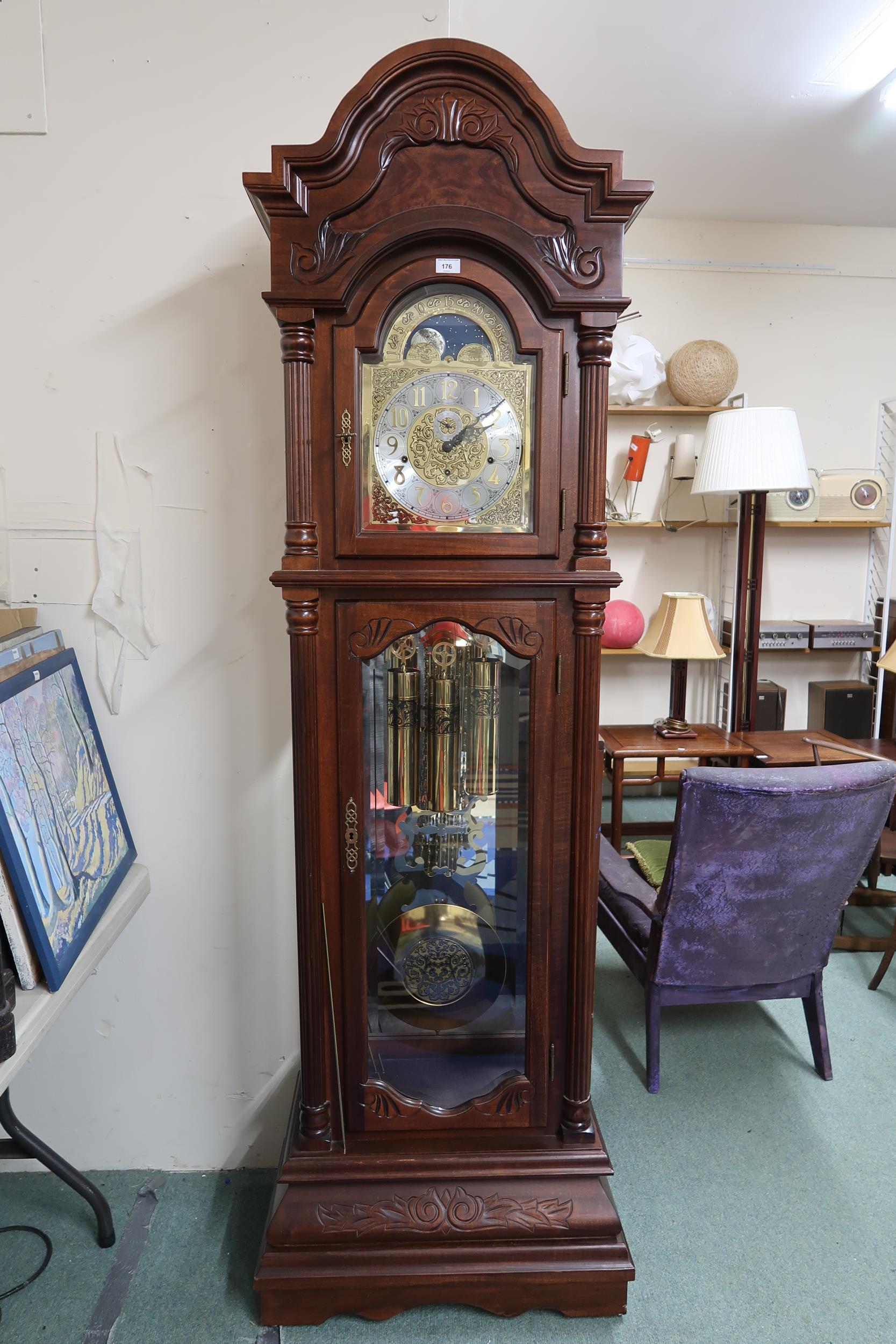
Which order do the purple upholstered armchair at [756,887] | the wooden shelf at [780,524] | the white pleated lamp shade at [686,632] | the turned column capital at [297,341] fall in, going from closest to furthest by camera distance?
the turned column capital at [297,341] < the purple upholstered armchair at [756,887] < the white pleated lamp shade at [686,632] < the wooden shelf at [780,524]

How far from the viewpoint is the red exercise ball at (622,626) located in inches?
150

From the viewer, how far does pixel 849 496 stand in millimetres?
3838

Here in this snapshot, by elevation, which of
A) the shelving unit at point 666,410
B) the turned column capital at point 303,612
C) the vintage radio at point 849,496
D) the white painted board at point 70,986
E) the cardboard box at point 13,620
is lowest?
the white painted board at point 70,986

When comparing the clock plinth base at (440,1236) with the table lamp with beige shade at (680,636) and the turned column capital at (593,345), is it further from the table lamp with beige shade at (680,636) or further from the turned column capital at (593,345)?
the table lamp with beige shade at (680,636)

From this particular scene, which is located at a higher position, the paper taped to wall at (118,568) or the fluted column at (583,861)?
the paper taped to wall at (118,568)

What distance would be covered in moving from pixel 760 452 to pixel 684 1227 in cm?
252

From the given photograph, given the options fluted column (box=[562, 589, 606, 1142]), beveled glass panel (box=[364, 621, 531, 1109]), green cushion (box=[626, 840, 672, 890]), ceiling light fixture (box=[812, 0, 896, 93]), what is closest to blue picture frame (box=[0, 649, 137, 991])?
beveled glass panel (box=[364, 621, 531, 1109])

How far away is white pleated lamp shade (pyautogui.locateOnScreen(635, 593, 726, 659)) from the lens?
10.3 ft

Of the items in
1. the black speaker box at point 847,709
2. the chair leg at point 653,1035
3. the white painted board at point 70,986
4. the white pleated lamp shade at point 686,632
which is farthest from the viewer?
the black speaker box at point 847,709

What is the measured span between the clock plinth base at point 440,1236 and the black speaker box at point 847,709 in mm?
3147

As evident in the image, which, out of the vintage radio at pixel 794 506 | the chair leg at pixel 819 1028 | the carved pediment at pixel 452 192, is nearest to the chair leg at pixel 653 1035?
the chair leg at pixel 819 1028

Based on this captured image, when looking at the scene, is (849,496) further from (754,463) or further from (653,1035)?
(653,1035)

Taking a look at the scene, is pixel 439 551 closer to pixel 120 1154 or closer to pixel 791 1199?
pixel 120 1154

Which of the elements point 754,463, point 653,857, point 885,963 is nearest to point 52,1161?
point 653,857
